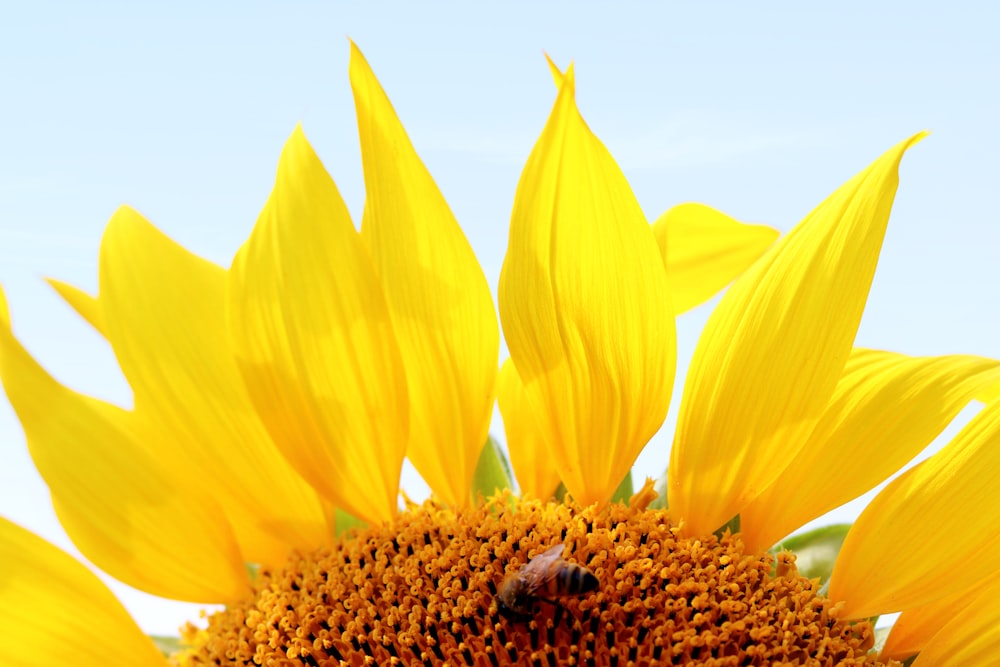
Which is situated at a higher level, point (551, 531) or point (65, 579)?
point (65, 579)

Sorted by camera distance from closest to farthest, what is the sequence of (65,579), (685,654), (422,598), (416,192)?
(685,654)
(422,598)
(416,192)
(65,579)

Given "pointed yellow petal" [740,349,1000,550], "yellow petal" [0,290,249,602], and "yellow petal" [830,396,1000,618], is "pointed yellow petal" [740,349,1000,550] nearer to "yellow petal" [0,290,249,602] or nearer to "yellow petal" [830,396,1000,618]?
"yellow petal" [830,396,1000,618]

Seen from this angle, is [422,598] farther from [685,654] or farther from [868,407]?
[868,407]

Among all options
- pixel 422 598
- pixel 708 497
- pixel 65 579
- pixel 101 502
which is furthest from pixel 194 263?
pixel 708 497

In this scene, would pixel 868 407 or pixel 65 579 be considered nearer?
pixel 868 407

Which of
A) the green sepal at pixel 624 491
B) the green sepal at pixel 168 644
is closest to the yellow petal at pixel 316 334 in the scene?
the green sepal at pixel 624 491

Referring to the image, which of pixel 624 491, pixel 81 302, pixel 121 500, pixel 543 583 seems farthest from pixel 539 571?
pixel 81 302
